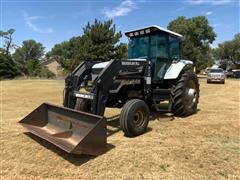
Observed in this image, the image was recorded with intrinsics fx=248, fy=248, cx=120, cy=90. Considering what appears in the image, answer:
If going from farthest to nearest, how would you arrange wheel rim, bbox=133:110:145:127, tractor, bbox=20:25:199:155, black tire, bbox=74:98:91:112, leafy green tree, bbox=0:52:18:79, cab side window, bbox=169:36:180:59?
leafy green tree, bbox=0:52:18:79, cab side window, bbox=169:36:180:59, black tire, bbox=74:98:91:112, wheel rim, bbox=133:110:145:127, tractor, bbox=20:25:199:155

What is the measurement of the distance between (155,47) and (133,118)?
8.83 feet

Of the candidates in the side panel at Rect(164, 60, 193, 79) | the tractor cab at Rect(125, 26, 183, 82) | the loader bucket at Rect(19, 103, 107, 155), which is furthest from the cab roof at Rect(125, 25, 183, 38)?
the loader bucket at Rect(19, 103, 107, 155)

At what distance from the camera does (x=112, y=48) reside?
1091 inches

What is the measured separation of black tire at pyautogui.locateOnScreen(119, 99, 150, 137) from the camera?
16.7ft

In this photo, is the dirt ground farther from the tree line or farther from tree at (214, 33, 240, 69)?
tree at (214, 33, 240, 69)

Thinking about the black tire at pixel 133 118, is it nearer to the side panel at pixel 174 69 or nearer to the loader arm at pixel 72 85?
the loader arm at pixel 72 85

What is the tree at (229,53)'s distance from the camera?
5803 cm

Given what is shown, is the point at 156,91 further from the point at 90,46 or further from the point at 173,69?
the point at 90,46

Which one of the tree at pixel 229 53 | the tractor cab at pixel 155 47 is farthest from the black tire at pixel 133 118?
the tree at pixel 229 53

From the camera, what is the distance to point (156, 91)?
6957mm

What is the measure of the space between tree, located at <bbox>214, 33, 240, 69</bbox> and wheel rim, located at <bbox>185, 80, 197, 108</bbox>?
184ft

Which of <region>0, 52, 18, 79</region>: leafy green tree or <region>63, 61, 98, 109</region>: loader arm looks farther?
<region>0, 52, 18, 79</region>: leafy green tree

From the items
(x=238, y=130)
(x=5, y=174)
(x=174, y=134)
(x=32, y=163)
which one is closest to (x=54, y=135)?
(x=32, y=163)

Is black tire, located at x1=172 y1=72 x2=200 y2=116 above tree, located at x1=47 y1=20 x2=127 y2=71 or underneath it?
underneath
